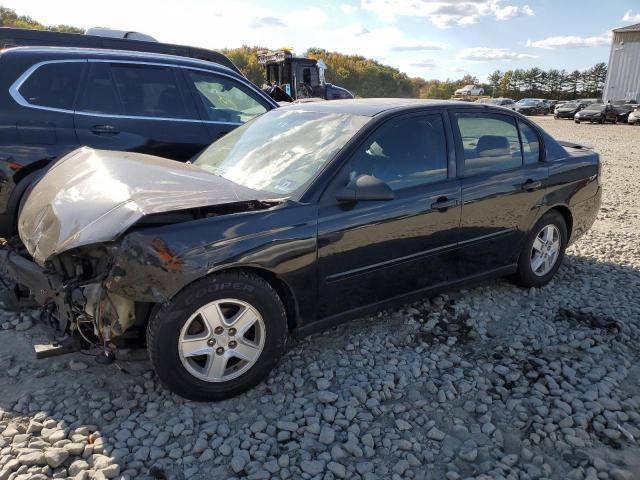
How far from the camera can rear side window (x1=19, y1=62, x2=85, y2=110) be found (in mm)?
4379

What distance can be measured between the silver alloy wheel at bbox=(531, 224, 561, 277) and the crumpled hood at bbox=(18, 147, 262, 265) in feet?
8.88

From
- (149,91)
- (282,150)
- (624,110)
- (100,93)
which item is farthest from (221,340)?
(624,110)

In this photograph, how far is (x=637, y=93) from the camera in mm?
38969

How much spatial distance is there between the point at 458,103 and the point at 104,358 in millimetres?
3118

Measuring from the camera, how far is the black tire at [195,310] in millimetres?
2551

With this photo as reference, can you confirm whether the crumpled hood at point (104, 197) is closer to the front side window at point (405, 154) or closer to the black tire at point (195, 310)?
the black tire at point (195, 310)

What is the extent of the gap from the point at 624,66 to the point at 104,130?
151 ft

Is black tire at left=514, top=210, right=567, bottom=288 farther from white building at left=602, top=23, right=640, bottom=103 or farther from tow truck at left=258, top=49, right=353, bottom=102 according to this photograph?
white building at left=602, top=23, right=640, bottom=103

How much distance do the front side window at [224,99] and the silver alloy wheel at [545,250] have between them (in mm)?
3358

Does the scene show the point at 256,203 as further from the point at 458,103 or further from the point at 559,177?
the point at 559,177

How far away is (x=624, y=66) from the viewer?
1567 inches

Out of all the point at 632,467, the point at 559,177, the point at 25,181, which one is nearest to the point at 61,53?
the point at 25,181

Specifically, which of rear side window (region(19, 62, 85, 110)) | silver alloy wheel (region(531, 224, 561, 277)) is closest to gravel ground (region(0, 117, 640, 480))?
silver alloy wheel (region(531, 224, 561, 277))

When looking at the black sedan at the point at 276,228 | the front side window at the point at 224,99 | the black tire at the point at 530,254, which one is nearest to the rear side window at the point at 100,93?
the front side window at the point at 224,99
